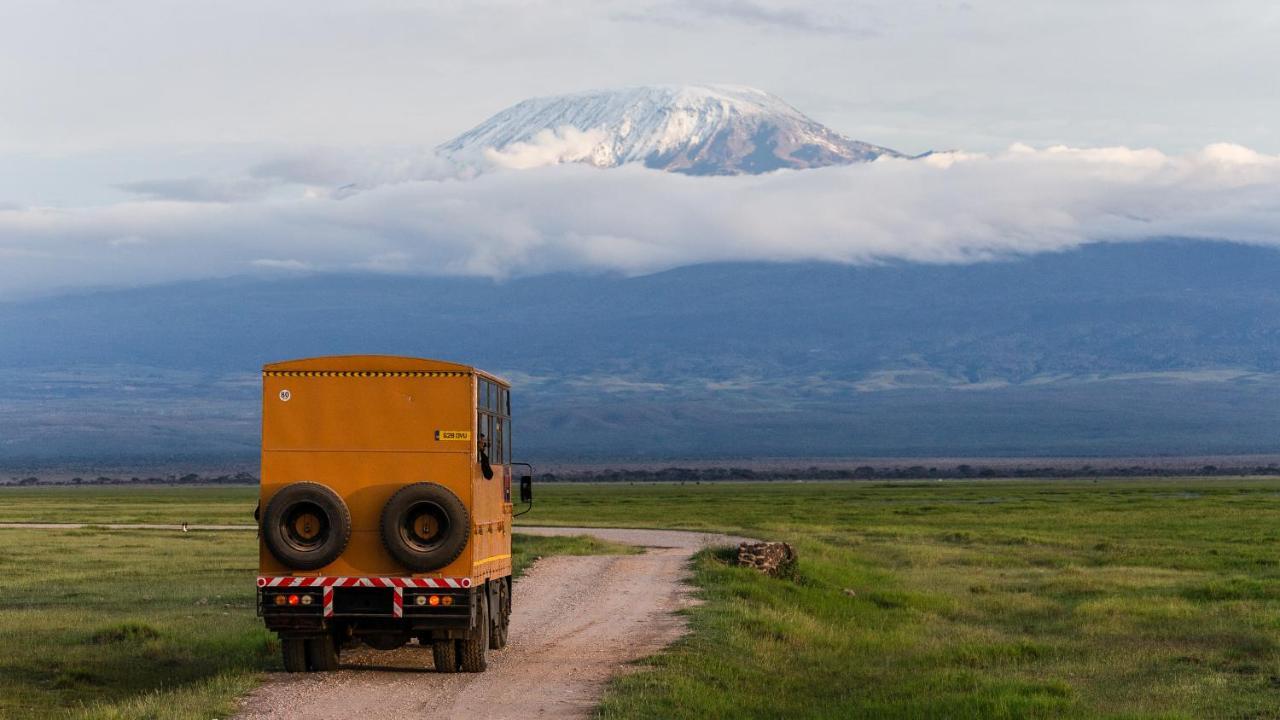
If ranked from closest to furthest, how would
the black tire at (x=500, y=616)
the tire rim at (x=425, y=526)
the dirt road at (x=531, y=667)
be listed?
the dirt road at (x=531, y=667) < the tire rim at (x=425, y=526) < the black tire at (x=500, y=616)

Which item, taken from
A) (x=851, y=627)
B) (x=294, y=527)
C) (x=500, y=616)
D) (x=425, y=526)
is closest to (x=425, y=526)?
(x=425, y=526)

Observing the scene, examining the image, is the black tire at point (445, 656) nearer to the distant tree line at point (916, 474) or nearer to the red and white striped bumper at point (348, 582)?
the red and white striped bumper at point (348, 582)

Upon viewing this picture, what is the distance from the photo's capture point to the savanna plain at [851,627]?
19562 mm

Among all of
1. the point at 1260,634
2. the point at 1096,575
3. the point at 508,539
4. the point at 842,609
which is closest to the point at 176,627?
the point at 508,539

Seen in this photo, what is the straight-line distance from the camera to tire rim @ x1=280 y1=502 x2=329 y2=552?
2038cm

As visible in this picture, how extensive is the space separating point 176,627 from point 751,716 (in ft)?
43.3

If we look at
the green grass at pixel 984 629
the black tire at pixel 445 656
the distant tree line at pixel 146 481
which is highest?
the distant tree line at pixel 146 481

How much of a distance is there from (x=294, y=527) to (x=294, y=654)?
1.70 metres

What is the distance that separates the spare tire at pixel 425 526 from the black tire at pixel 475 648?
3.79 ft

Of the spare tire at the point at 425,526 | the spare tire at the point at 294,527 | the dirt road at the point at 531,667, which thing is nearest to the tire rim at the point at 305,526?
the spare tire at the point at 294,527

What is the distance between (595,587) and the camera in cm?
3384

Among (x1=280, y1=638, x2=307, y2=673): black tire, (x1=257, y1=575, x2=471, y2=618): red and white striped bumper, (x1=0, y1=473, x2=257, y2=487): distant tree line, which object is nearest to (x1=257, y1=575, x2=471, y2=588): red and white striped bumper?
(x1=257, y1=575, x2=471, y2=618): red and white striped bumper

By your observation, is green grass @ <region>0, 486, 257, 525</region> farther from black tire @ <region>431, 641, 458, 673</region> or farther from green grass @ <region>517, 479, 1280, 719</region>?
black tire @ <region>431, 641, 458, 673</region>

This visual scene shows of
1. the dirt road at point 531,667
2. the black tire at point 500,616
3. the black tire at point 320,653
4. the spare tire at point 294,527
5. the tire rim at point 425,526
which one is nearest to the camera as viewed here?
the dirt road at point 531,667
